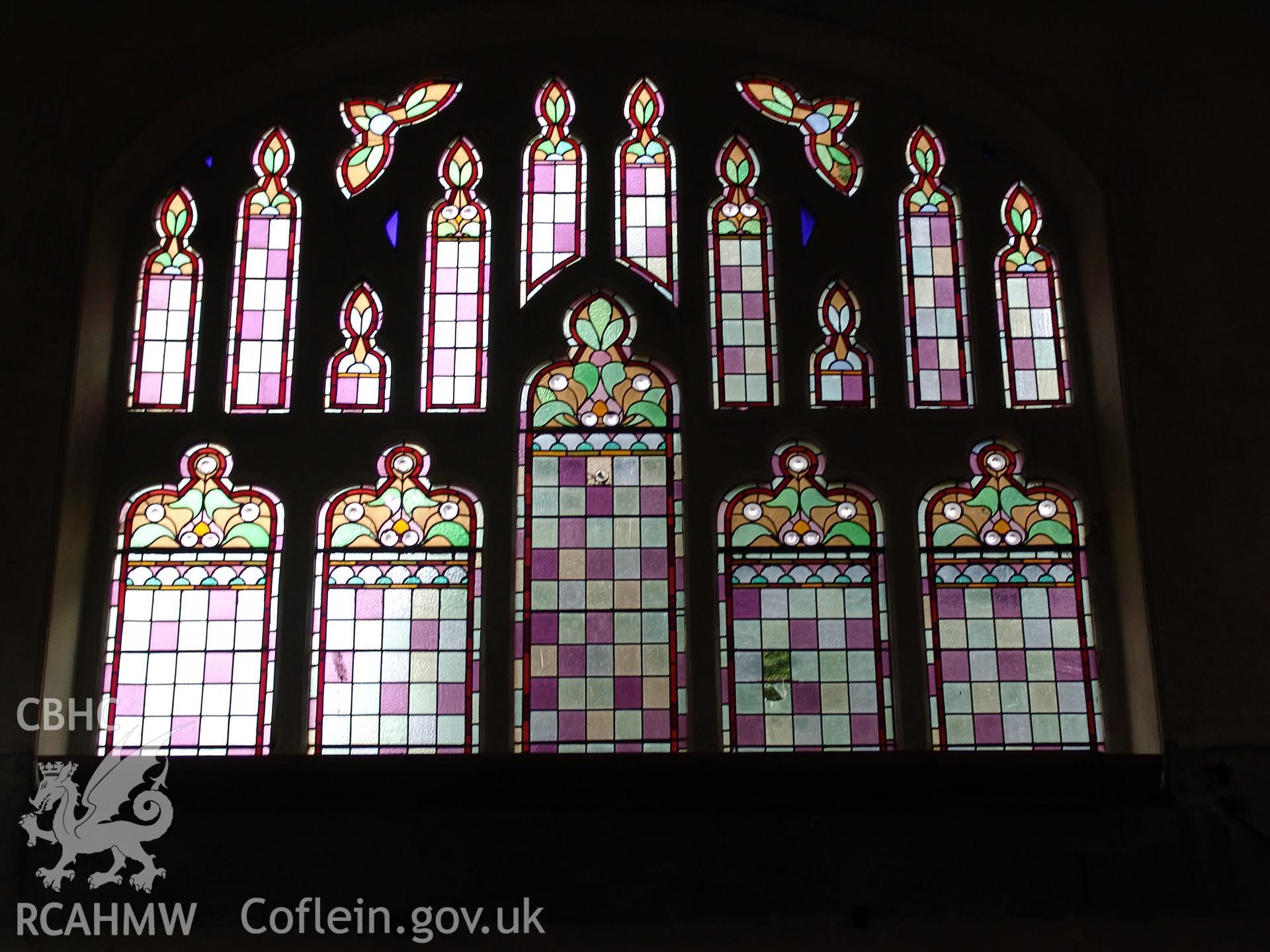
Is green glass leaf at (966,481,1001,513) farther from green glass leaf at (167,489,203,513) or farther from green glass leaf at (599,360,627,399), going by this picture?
green glass leaf at (167,489,203,513)

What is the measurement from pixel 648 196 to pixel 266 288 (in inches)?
71.1

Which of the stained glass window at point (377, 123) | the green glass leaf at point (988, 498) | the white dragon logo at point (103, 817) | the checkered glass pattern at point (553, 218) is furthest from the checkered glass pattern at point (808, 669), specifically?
the stained glass window at point (377, 123)

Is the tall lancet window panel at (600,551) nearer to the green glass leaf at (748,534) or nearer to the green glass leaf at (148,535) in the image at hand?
the green glass leaf at (748,534)

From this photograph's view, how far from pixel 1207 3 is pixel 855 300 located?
217cm

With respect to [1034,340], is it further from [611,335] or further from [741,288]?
[611,335]

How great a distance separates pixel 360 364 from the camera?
7801 mm

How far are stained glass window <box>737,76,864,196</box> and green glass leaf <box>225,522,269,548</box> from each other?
3.05m

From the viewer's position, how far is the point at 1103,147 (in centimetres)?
786

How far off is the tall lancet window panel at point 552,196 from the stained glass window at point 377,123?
479mm

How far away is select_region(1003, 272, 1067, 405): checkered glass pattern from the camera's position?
308 inches

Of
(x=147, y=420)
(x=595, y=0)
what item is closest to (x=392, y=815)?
(x=147, y=420)

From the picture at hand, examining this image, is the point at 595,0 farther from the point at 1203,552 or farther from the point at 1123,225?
the point at 1203,552

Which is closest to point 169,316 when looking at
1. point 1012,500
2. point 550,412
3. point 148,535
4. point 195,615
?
point 148,535

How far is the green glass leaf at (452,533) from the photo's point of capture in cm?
748
